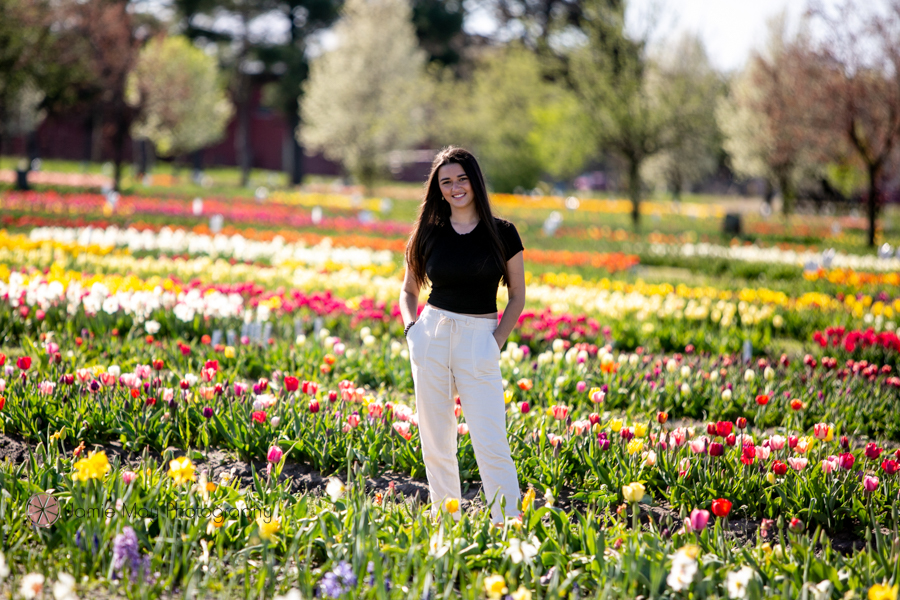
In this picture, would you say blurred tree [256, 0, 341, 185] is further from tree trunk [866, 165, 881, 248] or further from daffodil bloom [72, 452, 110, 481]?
daffodil bloom [72, 452, 110, 481]

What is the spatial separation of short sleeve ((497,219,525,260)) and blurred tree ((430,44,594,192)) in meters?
26.5

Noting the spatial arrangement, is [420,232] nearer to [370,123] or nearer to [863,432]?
[863,432]

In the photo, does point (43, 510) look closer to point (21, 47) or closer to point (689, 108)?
point (21, 47)

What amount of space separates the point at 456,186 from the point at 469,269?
355mm

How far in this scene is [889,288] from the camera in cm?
915

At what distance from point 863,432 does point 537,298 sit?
152 inches

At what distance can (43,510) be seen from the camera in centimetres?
268

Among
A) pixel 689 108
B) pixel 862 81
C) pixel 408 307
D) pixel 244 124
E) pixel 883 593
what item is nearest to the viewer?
pixel 883 593

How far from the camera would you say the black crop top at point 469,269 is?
9.88 ft

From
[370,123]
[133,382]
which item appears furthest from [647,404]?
[370,123]

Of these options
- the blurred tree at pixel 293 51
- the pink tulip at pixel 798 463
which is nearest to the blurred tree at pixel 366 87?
the blurred tree at pixel 293 51

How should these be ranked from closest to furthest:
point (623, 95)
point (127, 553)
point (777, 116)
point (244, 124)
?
point (127, 553), point (777, 116), point (623, 95), point (244, 124)

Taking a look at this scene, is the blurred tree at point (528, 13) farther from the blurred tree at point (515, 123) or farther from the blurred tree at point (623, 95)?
the blurred tree at point (623, 95)

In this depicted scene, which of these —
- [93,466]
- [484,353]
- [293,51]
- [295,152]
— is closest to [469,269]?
[484,353]
